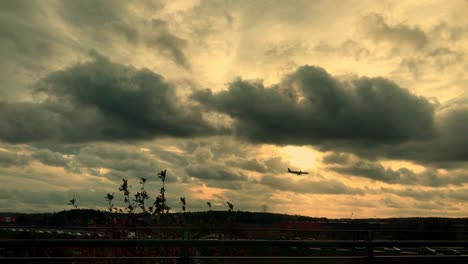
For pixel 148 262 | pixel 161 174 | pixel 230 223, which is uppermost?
pixel 161 174

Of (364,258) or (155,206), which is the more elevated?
(155,206)

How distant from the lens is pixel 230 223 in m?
15.7

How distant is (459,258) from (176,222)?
7880 millimetres

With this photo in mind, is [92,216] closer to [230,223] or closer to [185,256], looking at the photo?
[230,223]

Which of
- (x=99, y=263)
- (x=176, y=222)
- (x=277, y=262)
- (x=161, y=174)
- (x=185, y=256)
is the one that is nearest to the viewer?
(x=185, y=256)

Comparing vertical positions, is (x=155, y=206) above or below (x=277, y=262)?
above

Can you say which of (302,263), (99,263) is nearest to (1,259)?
(99,263)

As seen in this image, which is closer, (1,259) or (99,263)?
(1,259)

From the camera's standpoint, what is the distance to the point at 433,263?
12.6 metres

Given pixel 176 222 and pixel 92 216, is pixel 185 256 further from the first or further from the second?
pixel 92 216

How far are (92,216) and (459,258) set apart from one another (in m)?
10.7

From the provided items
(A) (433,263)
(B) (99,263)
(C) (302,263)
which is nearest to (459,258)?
(A) (433,263)

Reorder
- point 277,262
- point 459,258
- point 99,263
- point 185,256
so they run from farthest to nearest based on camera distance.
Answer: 1. point 99,263
2. point 459,258
3. point 277,262
4. point 185,256

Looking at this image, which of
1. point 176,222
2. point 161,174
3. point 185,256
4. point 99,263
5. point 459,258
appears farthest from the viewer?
point 176,222
